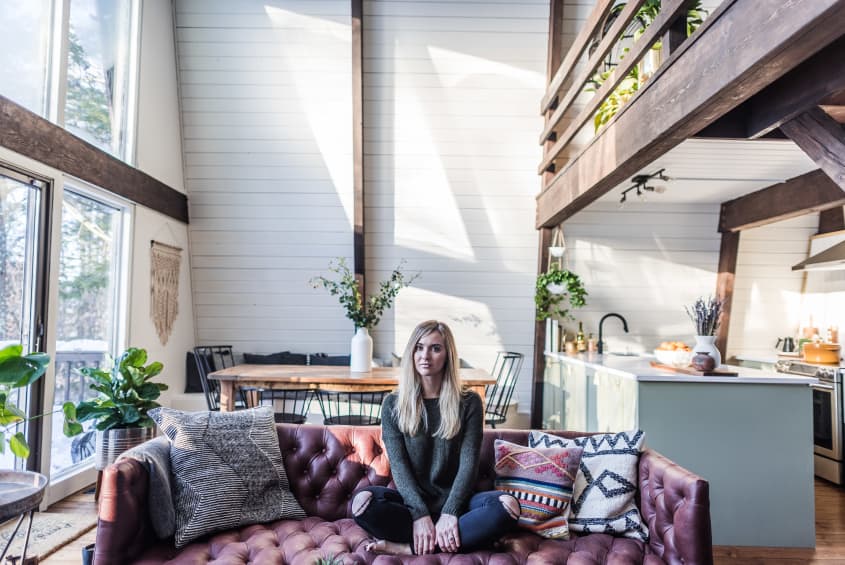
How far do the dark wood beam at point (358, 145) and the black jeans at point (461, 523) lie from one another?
10.5ft

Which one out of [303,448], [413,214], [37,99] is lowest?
[303,448]

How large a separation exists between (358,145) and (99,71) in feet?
5.99

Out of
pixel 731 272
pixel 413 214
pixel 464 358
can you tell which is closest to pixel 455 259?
pixel 413 214

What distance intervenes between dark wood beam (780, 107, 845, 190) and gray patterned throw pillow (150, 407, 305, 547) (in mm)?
2176

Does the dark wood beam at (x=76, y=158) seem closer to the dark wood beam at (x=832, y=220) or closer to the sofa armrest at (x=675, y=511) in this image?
the sofa armrest at (x=675, y=511)

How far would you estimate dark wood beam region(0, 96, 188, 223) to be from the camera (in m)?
2.90

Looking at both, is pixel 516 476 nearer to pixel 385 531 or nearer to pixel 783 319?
pixel 385 531

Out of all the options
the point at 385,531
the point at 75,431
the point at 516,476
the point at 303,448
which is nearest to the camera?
the point at 385,531

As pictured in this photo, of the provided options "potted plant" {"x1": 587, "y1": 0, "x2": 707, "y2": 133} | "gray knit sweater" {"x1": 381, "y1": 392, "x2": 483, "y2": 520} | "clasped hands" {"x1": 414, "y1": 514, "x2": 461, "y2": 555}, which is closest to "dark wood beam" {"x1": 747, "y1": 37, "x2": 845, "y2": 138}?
"potted plant" {"x1": 587, "y1": 0, "x2": 707, "y2": 133}

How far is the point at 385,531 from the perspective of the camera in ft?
6.29

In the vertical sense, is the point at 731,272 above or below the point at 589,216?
below

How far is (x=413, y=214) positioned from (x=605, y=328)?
1.95 meters

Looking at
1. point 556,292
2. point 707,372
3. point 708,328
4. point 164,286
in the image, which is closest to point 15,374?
point 164,286

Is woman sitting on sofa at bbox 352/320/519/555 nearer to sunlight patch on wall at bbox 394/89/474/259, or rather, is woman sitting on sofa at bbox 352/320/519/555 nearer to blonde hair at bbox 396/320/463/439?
blonde hair at bbox 396/320/463/439
